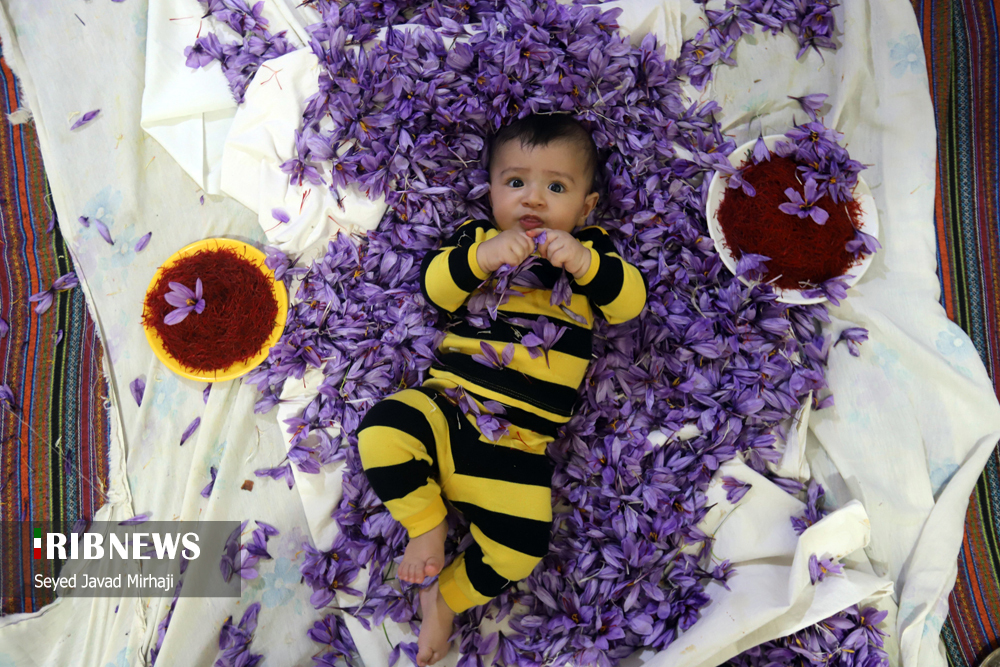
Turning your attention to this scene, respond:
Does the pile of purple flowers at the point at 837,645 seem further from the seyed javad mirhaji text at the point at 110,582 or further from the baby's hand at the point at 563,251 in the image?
the seyed javad mirhaji text at the point at 110,582

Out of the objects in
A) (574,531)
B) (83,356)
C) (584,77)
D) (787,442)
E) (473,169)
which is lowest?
(574,531)

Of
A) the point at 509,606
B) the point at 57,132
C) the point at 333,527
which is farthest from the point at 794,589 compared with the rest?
the point at 57,132

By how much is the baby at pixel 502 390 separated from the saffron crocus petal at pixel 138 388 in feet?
2.03

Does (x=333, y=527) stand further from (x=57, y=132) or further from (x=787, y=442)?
(x=57, y=132)

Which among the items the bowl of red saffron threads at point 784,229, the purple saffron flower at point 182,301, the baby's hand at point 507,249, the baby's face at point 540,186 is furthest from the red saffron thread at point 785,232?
the purple saffron flower at point 182,301

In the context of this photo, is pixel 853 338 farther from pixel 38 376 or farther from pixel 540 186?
pixel 38 376

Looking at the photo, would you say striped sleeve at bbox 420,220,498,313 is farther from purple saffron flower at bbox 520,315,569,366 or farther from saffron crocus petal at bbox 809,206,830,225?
saffron crocus petal at bbox 809,206,830,225

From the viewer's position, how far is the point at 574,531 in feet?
4.51

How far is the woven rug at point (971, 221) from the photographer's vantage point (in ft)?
4.55

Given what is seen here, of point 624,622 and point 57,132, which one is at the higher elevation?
point 57,132

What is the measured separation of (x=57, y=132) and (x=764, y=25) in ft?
5.57

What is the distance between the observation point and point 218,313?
54.4 inches

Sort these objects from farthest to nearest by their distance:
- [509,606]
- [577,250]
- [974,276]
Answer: [974,276]
[509,606]
[577,250]

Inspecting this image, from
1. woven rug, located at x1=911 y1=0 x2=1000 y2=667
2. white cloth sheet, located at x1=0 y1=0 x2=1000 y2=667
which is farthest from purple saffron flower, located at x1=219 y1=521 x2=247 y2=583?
woven rug, located at x1=911 y1=0 x2=1000 y2=667
